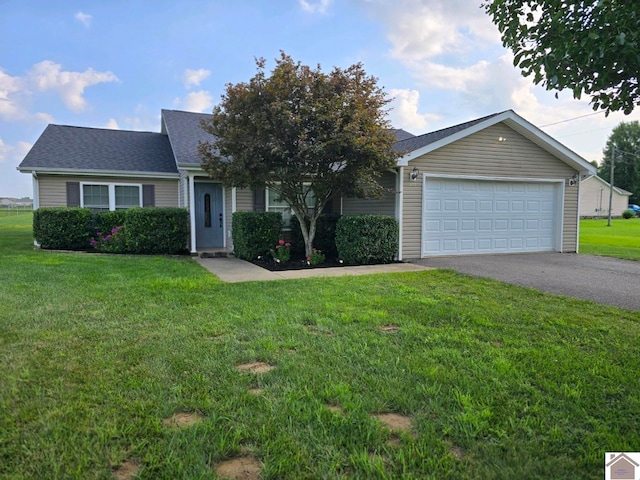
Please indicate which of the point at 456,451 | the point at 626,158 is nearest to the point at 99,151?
the point at 456,451

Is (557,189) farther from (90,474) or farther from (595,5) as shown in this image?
(90,474)

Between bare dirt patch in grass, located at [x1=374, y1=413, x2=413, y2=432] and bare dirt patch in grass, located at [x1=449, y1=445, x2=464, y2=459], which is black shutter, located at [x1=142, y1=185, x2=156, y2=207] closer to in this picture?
bare dirt patch in grass, located at [x1=374, y1=413, x2=413, y2=432]

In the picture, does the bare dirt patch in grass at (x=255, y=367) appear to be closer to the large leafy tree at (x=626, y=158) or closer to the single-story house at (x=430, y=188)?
the single-story house at (x=430, y=188)

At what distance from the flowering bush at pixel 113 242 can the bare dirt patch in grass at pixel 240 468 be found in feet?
33.3

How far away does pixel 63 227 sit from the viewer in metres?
11.2

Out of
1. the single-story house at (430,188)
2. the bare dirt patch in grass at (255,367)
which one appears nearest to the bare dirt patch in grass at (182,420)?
the bare dirt patch in grass at (255,367)

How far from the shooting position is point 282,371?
10.4ft

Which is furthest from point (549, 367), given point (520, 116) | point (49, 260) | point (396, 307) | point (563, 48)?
point (49, 260)

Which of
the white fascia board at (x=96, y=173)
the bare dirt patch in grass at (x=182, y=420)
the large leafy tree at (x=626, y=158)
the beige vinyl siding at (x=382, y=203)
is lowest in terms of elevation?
the bare dirt patch in grass at (x=182, y=420)

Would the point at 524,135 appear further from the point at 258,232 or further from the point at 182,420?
the point at 182,420

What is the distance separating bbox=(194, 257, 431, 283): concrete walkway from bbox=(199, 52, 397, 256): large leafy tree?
1.79 meters

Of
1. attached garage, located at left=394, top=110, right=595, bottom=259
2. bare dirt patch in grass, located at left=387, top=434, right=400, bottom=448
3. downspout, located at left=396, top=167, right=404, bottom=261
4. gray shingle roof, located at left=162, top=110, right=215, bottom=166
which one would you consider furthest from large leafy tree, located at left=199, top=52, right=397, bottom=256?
bare dirt patch in grass, located at left=387, top=434, right=400, bottom=448

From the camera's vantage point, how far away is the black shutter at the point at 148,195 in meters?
12.9

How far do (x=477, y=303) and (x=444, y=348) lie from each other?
206 centimetres
